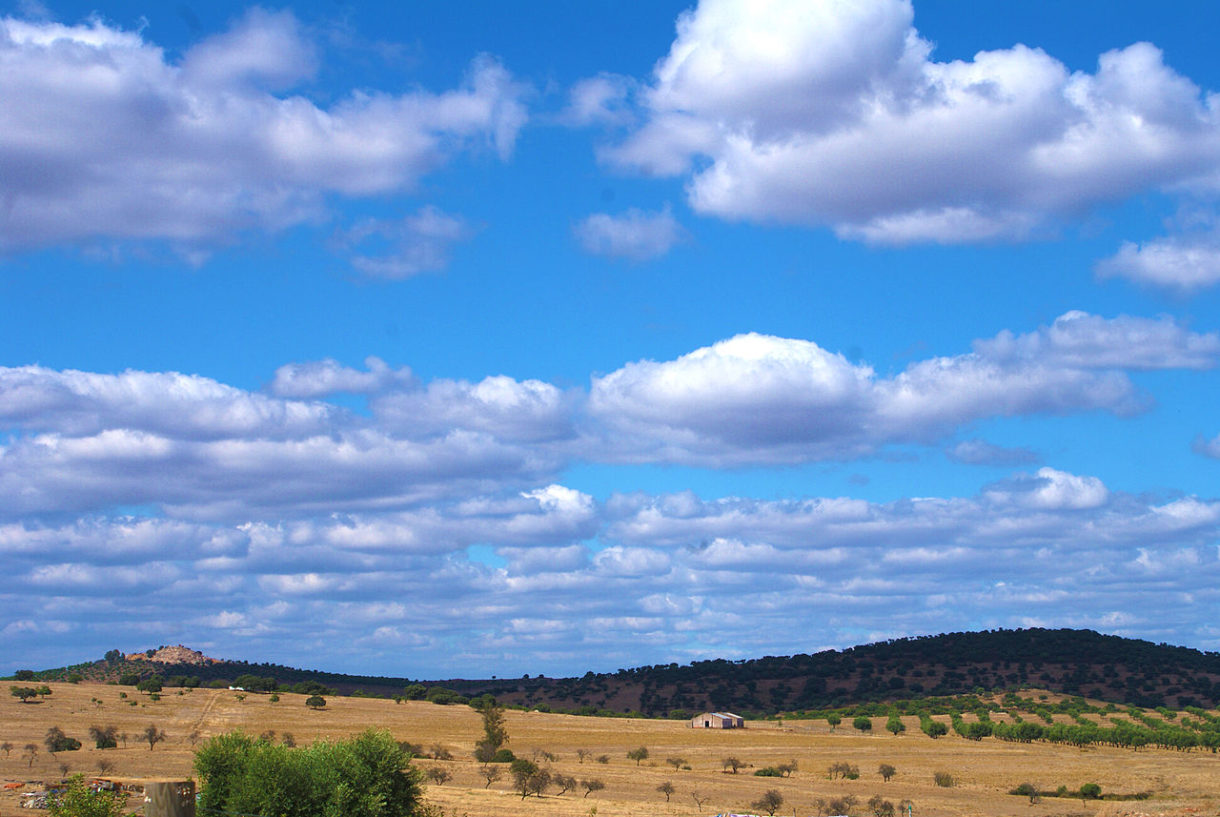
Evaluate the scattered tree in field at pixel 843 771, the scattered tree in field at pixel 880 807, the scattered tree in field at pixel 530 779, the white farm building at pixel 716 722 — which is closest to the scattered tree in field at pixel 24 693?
the scattered tree in field at pixel 530 779

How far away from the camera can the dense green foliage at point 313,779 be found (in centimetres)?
2944

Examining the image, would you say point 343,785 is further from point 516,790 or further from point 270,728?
point 270,728

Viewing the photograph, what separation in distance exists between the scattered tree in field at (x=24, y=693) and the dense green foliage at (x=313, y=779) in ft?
315

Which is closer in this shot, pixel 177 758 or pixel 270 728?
pixel 177 758

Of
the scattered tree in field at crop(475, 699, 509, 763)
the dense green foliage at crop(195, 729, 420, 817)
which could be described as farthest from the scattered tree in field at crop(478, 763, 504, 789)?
the dense green foliage at crop(195, 729, 420, 817)

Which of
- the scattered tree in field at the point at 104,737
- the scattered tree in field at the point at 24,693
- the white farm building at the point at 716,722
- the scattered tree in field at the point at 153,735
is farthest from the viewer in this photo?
the white farm building at the point at 716,722

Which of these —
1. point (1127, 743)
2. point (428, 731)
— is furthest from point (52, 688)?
point (1127, 743)

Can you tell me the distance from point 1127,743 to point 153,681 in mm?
120793

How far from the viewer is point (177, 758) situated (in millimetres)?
80812

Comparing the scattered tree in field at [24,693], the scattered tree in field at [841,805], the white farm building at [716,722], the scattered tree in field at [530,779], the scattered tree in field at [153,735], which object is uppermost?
the scattered tree in field at [24,693]

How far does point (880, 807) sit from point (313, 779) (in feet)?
150

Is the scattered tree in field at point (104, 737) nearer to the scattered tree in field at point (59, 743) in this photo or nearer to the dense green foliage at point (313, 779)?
the scattered tree in field at point (59, 743)

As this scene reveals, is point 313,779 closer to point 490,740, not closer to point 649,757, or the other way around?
point 490,740

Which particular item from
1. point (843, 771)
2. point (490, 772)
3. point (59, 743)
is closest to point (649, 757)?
point (843, 771)
